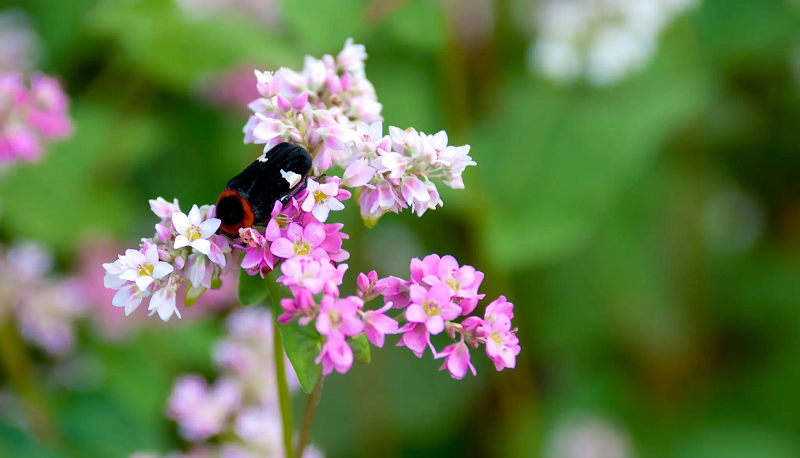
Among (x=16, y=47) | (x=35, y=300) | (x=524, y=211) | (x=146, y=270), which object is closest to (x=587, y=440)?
(x=524, y=211)

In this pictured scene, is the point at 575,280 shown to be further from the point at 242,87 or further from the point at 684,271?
the point at 242,87

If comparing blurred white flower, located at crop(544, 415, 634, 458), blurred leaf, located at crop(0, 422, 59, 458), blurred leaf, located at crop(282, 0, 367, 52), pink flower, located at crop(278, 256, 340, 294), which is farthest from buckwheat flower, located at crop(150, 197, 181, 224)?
blurred white flower, located at crop(544, 415, 634, 458)

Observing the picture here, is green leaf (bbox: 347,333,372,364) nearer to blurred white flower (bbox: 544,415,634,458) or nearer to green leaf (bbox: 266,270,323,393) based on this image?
green leaf (bbox: 266,270,323,393)

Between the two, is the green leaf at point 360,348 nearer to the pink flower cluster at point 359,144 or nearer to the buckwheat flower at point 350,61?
the pink flower cluster at point 359,144

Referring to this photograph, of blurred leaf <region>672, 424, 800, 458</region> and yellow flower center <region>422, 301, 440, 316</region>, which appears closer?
yellow flower center <region>422, 301, 440, 316</region>

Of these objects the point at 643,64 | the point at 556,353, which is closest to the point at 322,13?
the point at 643,64
